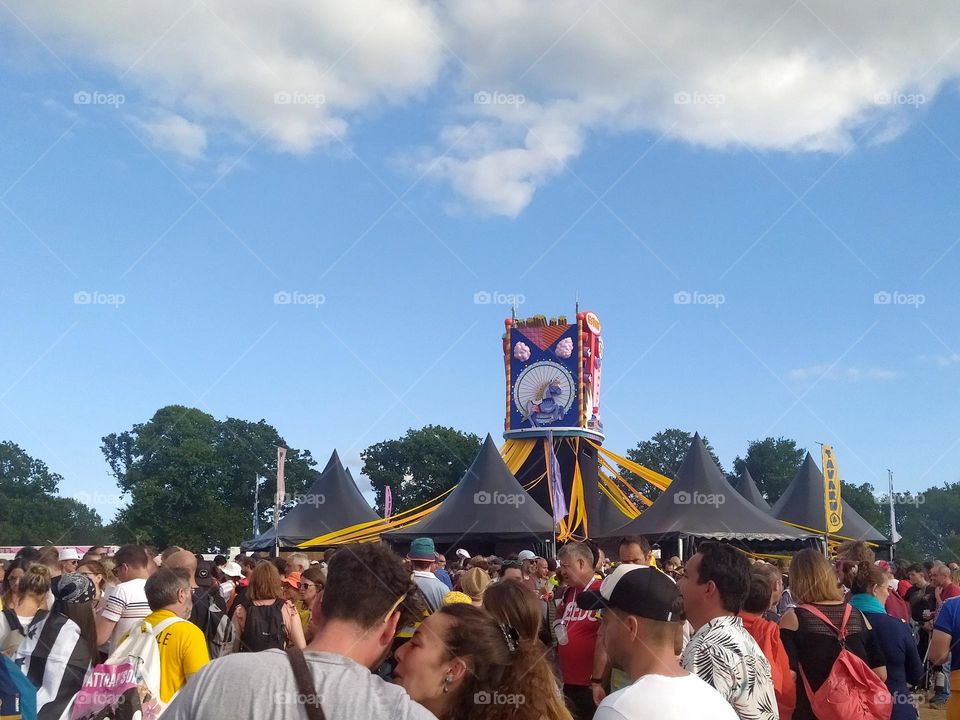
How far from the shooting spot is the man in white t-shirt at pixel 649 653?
239 cm

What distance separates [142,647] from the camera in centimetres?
439

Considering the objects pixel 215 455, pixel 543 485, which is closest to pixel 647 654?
pixel 543 485

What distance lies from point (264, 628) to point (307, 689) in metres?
4.65

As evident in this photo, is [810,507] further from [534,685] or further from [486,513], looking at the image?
[534,685]

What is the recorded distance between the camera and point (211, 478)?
60.3 m

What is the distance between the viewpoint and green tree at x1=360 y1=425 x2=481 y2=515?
69625 millimetres

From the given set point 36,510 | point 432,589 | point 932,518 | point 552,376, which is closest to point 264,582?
point 432,589

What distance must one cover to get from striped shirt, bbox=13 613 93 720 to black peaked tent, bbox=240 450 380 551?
2277cm

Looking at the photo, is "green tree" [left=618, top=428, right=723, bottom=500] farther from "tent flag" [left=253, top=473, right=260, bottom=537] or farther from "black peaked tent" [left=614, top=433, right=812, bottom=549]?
"black peaked tent" [left=614, top=433, right=812, bottom=549]

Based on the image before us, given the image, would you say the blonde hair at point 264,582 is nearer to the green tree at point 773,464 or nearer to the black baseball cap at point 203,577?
the black baseball cap at point 203,577

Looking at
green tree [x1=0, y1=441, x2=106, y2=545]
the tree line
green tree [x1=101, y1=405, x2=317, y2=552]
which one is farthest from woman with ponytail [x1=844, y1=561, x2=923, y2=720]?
green tree [x1=0, y1=441, x2=106, y2=545]

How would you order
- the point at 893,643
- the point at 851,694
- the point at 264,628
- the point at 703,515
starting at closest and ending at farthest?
the point at 851,694 < the point at 893,643 < the point at 264,628 < the point at 703,515

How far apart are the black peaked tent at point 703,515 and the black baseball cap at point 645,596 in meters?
20.1

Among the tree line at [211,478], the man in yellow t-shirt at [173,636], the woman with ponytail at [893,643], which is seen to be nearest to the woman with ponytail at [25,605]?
the man in yellow t-shirt at [173,636]
